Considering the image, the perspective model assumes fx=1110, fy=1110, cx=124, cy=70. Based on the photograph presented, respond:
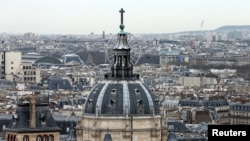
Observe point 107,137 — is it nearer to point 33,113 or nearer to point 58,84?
point 33,113

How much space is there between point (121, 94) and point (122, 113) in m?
0.86

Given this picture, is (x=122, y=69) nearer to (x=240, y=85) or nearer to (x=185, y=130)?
(x=185, y=130)

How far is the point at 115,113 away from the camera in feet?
150

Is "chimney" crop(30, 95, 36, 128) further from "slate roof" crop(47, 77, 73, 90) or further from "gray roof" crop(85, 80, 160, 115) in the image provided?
"slate roof" crop(47, 77, 73, 90)

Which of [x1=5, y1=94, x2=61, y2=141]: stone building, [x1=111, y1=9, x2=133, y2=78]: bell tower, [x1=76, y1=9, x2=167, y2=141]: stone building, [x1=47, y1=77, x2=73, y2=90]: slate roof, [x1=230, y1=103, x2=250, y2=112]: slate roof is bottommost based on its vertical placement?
[x1=230, y1=103, x2=250, y2=112]: slate roof

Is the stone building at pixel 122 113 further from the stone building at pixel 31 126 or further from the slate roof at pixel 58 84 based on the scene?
the slate roof at pixel 58 84

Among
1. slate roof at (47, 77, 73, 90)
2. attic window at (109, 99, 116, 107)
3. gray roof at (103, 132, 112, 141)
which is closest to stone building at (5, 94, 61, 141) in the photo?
attic window at (109, 99, 116, 107)

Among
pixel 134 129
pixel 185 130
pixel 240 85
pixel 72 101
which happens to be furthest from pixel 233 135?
pixel 240 85

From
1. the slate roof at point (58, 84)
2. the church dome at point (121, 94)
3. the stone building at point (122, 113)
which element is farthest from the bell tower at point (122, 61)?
the slate roof at point (58, 84)

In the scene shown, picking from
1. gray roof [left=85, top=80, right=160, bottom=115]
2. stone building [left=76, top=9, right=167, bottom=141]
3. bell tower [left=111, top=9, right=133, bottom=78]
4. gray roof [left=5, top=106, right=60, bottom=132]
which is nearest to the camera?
stone building [left=76, top=9, right=167, bottom=141]

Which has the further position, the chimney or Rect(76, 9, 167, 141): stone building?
the chimney

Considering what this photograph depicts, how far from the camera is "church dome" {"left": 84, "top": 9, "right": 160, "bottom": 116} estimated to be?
45.8m

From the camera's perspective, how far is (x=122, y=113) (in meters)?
45.7

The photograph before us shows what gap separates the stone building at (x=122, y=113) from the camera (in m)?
45.5
